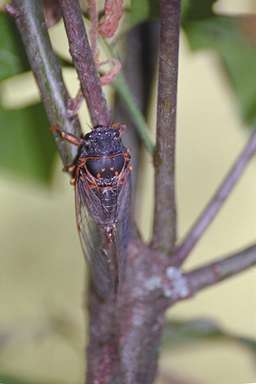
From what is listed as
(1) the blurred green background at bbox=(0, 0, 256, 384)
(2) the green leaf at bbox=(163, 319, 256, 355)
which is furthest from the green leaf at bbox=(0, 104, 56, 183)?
(1) the blurred green background at bbox=(0, 0, 256, 384)

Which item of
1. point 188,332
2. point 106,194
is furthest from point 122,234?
point 188,332

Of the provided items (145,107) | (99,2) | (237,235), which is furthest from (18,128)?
(237,235)

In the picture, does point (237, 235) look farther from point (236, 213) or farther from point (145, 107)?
point (145, 107)

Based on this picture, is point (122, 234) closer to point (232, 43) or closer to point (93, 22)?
point (93, 22)

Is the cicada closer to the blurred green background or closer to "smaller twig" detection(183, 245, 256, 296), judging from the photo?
"smaller twig" detection(183, 245, 256, 296)

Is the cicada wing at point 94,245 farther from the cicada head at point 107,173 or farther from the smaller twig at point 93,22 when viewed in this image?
the smaller twig at point 93,22

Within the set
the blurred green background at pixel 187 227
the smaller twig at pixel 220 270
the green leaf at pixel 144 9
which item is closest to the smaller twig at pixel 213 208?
the smaller twig at pixel 220 270

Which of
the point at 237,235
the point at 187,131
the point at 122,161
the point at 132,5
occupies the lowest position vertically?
the point at 237,235

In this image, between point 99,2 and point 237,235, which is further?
point 237,235
